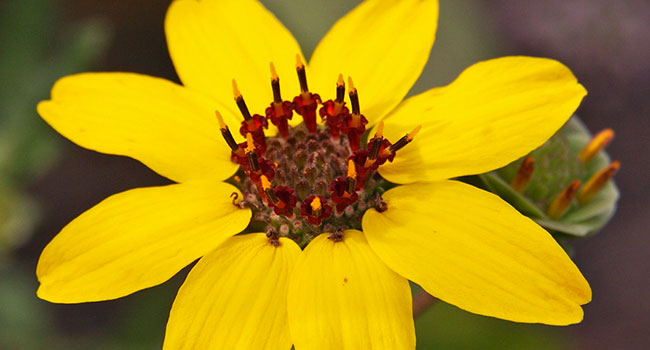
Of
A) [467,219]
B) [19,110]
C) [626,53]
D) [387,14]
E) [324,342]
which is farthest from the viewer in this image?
[626,53]

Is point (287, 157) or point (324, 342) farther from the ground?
point (287, 157)

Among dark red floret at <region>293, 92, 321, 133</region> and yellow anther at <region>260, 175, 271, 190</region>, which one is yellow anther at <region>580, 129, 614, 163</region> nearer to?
dark red floret at <region>293, 92, 321, 133</region>

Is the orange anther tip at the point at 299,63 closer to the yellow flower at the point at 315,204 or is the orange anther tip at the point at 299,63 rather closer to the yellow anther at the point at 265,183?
the yellow flower at the point at 315,204

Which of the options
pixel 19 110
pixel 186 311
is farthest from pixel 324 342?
pixel 19 110

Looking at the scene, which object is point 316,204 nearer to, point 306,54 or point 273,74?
point 273,74

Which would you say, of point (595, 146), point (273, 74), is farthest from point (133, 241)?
point (595, 146)

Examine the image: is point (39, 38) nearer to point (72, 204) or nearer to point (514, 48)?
point (72, 204)

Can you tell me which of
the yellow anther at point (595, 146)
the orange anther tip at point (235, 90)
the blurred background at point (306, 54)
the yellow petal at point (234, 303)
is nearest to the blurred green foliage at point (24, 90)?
the blurred background at point (306, 54)

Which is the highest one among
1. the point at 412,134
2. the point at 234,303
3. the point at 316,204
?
the point at 412,134
